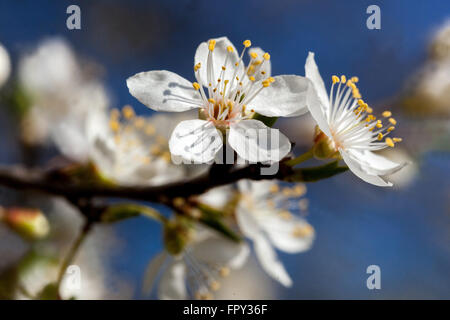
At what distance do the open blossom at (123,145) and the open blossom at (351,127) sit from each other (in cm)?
42

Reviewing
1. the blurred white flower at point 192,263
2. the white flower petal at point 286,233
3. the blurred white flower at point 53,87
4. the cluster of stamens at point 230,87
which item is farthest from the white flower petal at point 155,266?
the blurred white flower at point 53,87

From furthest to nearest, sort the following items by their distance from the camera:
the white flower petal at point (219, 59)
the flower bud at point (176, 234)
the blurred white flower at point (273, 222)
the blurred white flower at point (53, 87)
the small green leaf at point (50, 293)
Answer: the blurred white flower at point (53, 87)
the blurred white flower at point (273, 222)
the flower bud at point (176, 234)
the small green leaf at point (50, 293)
the white flower petal at point (219, 59)

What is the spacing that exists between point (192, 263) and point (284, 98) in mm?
542

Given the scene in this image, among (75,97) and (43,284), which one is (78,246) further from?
(75,97)

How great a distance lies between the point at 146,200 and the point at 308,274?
0.86 meters

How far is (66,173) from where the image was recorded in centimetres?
101

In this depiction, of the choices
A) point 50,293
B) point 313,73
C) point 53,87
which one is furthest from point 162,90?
point 53,87

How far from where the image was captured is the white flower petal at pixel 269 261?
3.52 feet

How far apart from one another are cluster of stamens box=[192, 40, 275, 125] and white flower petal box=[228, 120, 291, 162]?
1.6 inches

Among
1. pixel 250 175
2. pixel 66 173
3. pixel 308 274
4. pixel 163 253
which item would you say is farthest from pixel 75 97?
pixel 250 175

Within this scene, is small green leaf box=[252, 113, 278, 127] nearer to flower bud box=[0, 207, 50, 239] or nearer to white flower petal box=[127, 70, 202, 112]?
white flower petal box=[127, 70, 202, 112]

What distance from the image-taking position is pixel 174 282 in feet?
3.35

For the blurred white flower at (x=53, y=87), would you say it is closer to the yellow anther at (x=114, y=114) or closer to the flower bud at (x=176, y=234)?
the yellow anther at (x=114, y=114)

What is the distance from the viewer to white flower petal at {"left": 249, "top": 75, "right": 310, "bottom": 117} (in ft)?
2.08
